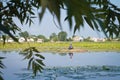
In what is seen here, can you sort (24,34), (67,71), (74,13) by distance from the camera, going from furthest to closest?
1. (67,71)
2. (24,34)
3. (74,13)

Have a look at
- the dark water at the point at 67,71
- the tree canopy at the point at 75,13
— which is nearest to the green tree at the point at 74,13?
the tree canopy at the point at 75,13

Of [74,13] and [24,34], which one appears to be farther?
[24,34]

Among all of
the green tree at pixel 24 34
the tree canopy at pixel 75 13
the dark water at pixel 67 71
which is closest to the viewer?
the tree canopy at pixel 75 13

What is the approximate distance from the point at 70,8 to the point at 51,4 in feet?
0.10

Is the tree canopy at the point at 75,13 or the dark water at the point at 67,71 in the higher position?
the tree canopy at the point at 75,13

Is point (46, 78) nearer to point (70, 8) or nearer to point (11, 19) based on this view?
point (11, 19)

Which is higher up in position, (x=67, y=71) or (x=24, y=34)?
(x=24, y=34)

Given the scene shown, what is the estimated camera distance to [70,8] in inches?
18.4

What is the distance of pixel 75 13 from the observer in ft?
1.59

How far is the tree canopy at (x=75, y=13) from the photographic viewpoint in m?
0.47

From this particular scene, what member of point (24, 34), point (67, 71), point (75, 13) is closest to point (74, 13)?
point (75, 13)

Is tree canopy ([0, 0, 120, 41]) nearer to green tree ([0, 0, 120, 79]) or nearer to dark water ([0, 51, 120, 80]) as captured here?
green tree ([0, 0, 120, 79])

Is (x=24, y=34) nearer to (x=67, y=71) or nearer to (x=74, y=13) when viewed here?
(x=74, y=13)

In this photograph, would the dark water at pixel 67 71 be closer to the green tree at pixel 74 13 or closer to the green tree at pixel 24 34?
the green tree at pixel 24 34
